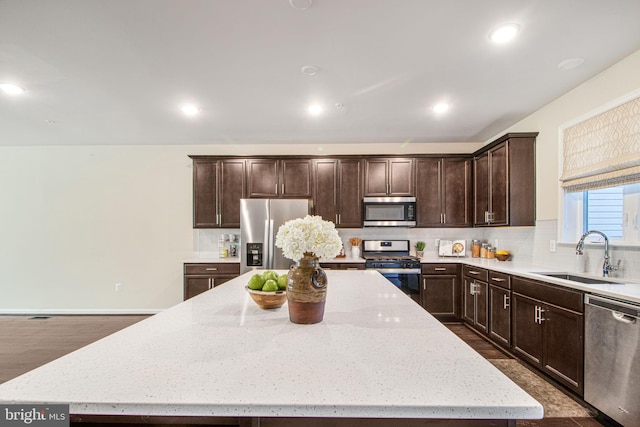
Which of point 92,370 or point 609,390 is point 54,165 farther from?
point 609,390

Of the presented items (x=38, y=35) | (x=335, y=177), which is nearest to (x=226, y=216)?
(x=335, y=177)

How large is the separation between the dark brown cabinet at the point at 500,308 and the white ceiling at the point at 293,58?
1852 mm

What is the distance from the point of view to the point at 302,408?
0.65m

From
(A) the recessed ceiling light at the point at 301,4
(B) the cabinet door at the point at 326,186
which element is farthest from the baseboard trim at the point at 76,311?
(A) the recessed ceiling light at the point at 301,4

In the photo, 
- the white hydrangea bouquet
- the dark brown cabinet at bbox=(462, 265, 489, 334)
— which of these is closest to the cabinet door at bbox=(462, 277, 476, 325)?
the dark brown cabinet at bbox=(462, 265, 489, 334)

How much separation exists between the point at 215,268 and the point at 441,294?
306cm

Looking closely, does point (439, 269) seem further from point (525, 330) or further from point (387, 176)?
point (387, 176)

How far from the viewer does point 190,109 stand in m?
3.22

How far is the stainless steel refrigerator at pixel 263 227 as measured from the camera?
3.96 m

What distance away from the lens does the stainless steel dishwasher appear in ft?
5.66

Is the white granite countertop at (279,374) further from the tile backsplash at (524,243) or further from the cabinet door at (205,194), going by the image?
the cabinet door at (205,194)

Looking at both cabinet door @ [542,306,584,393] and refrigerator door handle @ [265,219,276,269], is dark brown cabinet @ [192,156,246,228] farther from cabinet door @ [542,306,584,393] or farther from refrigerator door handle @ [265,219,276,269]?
cabinet door @ [542,306,584,393]

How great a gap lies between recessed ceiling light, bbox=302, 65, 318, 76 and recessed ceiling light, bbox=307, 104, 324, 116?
66cm

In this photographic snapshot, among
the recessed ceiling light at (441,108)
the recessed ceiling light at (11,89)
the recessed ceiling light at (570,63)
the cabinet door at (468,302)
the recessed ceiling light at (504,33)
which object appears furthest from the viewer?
the cabinet door at (468,302)
